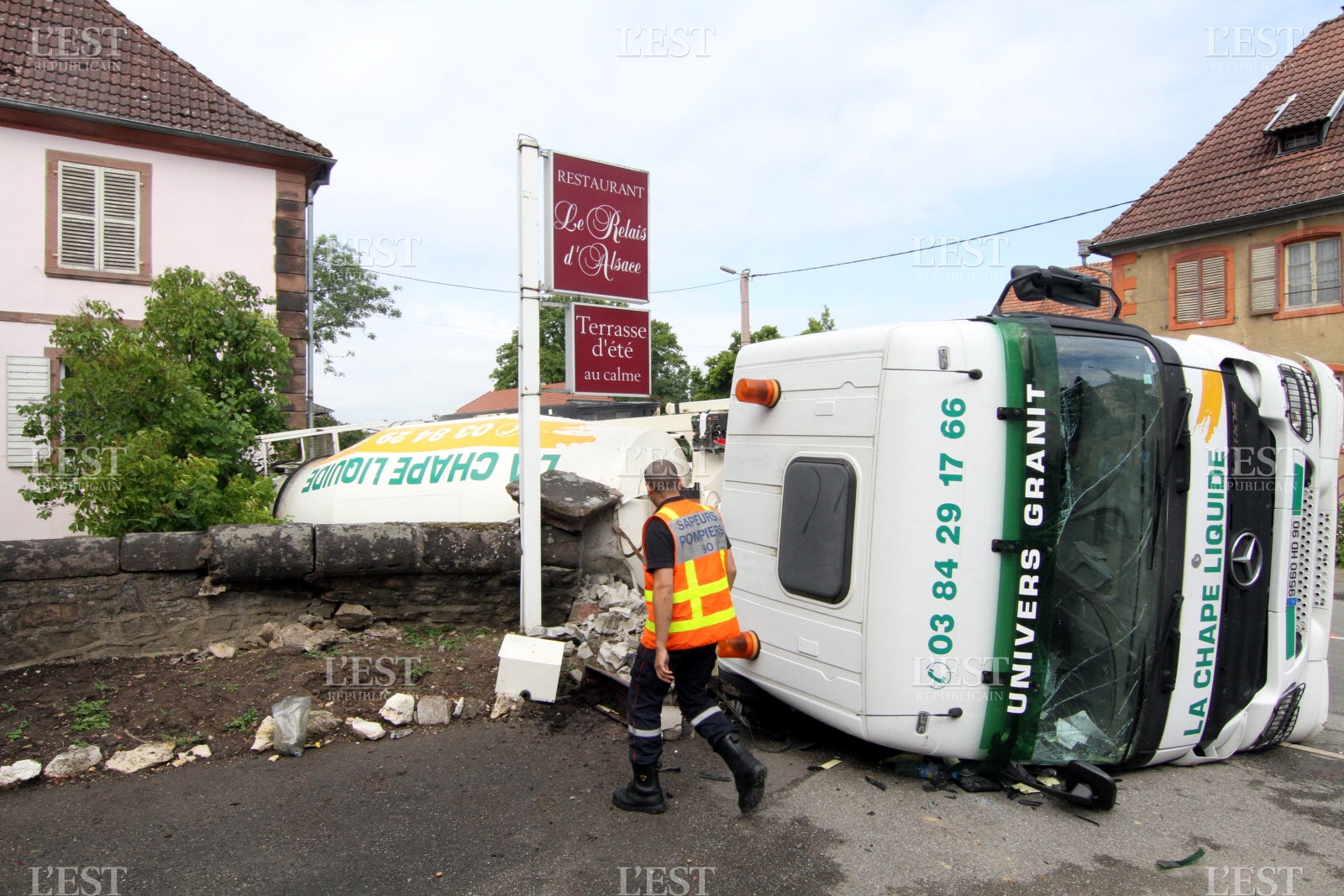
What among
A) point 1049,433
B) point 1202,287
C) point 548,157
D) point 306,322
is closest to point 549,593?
point 548,157

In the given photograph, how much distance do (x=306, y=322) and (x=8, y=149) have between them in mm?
4562

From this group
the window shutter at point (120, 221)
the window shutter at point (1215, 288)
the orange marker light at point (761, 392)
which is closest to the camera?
the orange marker light at point (761, 392)

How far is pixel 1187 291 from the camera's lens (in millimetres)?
19281

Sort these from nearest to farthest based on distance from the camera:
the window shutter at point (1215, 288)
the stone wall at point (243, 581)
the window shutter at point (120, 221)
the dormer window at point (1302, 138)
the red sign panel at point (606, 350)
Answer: the stone wall at point (243, 581) → the red sign panel at point (606, 350) → the window shutter at point (120, 221) → the dormer window at point (1302, 138) → the window shutter at point (1215, 288)

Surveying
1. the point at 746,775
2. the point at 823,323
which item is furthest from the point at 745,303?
the point at 746,775

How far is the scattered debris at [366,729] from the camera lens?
4430 mm

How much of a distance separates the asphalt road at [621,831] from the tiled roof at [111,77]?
496 inches

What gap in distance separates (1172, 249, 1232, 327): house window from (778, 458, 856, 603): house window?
1850 centimetres

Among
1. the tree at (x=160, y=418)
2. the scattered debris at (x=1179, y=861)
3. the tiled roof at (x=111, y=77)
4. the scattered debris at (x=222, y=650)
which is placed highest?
the tiled roof at (x=111, y=77)

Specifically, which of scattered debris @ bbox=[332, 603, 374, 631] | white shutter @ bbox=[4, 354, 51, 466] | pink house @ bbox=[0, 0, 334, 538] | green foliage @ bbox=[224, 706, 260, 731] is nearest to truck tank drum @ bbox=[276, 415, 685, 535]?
scattered debris @ bbox=[332, 603, 374, 631]

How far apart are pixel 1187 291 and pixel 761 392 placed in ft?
61.5

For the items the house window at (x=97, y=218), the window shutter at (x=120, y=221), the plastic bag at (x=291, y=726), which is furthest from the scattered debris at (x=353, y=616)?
the window shutter at (x=120, y=221)

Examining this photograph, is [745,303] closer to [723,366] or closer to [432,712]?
[723,366]

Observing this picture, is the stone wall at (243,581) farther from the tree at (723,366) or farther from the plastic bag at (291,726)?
the tree at (723,366)
